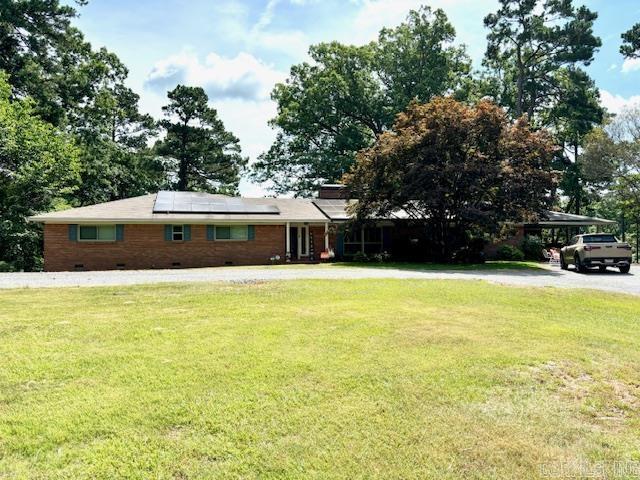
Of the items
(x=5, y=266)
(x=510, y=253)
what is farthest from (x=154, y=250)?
(x=510, y=253)

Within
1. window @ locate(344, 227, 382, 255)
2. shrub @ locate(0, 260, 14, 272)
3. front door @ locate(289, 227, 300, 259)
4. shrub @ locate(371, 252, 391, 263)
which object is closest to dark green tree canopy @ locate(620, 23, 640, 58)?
window @ locate(344, 227, 382, 255)

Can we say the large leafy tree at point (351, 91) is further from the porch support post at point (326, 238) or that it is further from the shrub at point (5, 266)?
the shrub at point (5, 266)

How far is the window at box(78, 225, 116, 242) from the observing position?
66.8 feet

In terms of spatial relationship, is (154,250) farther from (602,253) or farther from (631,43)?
(631,43)

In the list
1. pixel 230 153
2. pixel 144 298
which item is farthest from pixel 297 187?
pixel 144 298

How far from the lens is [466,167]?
20234mm

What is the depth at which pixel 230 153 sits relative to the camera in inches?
1575

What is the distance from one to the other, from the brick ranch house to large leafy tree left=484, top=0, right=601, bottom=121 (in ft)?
74.6

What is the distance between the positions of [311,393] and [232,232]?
62.6 ft

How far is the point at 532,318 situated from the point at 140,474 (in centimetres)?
727

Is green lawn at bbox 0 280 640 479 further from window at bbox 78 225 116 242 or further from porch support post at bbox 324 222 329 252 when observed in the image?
porch support post at bbox 324 222 329 252

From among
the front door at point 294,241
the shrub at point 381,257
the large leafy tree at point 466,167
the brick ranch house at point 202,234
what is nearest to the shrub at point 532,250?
the large leafy tree at point 466,167

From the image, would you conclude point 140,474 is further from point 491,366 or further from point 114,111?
point 114,111

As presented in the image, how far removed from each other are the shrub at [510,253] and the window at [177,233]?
61.0 ft
